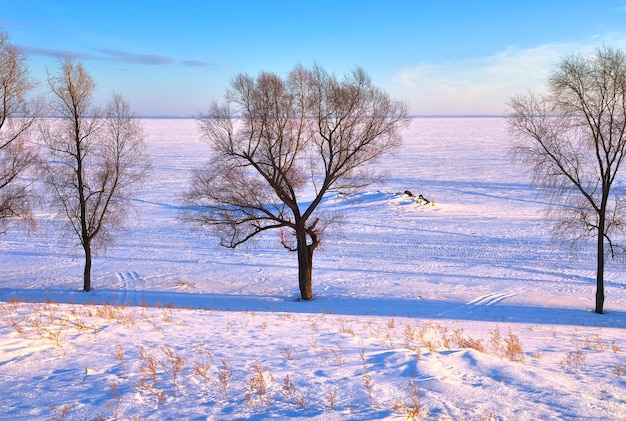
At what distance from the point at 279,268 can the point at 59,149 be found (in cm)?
1011

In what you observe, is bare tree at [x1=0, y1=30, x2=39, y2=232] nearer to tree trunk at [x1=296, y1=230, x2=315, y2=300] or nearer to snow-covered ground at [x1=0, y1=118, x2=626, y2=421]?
snow-covered ground at [x1=0, y1=118, x2=626, y2=421]

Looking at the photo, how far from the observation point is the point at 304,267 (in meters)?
16.5

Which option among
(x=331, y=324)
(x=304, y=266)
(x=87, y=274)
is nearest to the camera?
(x=331, y=324)

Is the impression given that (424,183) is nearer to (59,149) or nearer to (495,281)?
(495,281)

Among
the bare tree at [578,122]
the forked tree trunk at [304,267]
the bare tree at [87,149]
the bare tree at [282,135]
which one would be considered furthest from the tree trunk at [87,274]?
the bare tree at [578,122]

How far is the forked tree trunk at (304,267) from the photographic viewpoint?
1634 centimetres

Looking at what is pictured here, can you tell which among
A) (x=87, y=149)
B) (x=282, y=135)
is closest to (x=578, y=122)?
(x=282, y=135)

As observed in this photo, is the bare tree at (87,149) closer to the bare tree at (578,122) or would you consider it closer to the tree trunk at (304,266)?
the tree trunk at (304,266)

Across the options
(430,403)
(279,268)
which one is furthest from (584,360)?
(279,268)

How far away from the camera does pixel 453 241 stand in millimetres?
24297

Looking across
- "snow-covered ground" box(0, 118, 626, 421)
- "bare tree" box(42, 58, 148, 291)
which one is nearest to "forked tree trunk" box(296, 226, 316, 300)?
"snow-covered ground" box(0, 118, 626, 421)

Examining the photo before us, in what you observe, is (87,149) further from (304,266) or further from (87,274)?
(304,266)

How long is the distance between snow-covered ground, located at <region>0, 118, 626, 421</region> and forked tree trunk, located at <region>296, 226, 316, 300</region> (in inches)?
33.6

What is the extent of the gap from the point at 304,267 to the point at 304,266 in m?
0.04
